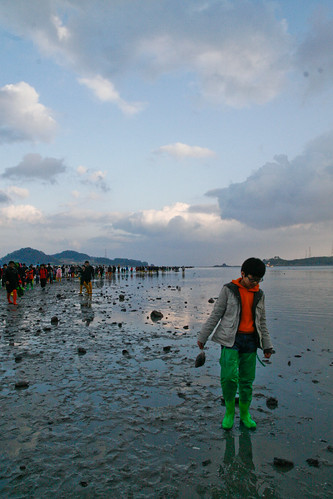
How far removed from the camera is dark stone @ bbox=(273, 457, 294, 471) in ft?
13.6

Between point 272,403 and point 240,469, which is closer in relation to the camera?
point 240,469

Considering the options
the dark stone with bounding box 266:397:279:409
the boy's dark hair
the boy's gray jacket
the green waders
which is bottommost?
the dark stone with bounding box 266:397:279:409

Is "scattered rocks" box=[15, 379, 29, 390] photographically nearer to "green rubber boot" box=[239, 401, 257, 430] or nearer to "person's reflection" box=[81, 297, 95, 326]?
"green rubber boot" box=[239, 401, 257, 430]

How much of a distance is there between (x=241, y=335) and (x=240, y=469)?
1.81 metres

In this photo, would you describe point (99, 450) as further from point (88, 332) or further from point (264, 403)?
point (88, 332)

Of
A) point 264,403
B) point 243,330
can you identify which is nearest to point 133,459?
point 243,330

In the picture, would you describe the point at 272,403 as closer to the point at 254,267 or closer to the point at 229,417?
the point at 229,417

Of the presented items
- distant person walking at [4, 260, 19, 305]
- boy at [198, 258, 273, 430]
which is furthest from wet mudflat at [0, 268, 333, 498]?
distant person walking at [4, 260, 19, 305]

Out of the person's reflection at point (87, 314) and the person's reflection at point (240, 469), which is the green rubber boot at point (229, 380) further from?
the person's reflection at point (87, 314)

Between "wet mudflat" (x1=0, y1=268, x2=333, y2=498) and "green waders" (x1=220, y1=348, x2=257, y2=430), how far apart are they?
0.24 metres

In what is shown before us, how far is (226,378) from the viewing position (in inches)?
202

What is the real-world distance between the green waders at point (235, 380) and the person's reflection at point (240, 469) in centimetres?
A: 33

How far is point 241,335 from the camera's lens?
521 centimetres

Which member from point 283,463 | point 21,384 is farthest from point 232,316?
point 21,384
